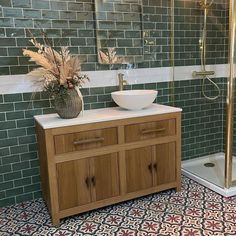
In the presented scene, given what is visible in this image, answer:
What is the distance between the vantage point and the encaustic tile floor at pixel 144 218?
203 cm

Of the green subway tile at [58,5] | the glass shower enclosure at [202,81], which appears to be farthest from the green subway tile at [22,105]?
the glass shower enclosure at [202,81]

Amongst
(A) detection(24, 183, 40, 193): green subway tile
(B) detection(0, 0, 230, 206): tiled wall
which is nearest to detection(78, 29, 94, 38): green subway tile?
(B) detection(0, 0, 230, 206): tiled wall

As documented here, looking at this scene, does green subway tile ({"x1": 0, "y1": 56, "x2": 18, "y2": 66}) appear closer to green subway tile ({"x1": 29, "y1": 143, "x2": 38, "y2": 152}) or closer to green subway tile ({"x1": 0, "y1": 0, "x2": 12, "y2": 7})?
green subway tile ({"x1": 0, "y1": 0, "x2": 12, "y2": 7})

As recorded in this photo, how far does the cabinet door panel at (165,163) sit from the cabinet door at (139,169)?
8 cm

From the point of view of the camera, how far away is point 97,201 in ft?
7.45

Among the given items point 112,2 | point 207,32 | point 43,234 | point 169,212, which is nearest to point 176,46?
point 207,32

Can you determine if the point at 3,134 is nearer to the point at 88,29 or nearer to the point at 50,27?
the point at 50,27

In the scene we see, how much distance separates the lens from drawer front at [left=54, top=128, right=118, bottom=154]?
2.08m

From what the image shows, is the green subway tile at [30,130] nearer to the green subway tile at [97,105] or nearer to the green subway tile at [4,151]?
the green subway tile at [4,151]

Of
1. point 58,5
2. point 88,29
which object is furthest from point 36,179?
point 58,5

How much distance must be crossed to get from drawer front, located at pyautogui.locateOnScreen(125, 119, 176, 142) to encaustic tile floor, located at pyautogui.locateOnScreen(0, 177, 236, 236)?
1.93ft

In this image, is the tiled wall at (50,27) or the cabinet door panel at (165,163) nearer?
the tiled wall at (50,27)

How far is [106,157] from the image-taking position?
2256 millimetres

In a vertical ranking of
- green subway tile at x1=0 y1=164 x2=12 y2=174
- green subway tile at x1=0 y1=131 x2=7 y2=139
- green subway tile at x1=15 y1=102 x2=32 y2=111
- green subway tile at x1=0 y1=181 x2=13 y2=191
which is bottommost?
green subway tile at x1=0 y1=181 x2=13 y2=191
